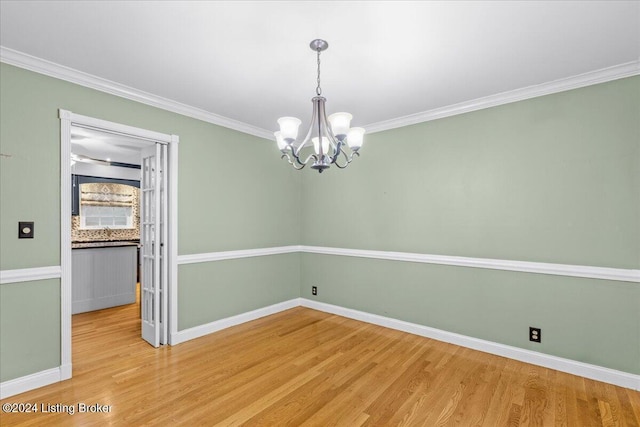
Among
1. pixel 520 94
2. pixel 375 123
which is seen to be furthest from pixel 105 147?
pixel 520 94

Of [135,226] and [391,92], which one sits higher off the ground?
[391,92]

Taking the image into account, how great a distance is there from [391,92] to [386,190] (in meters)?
1.26

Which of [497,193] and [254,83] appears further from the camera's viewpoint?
[497,193]

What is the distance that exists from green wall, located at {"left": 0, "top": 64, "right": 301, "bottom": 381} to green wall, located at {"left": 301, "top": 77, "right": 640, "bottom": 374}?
1.09 m

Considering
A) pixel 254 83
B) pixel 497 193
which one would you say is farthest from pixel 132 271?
pixel 497 193

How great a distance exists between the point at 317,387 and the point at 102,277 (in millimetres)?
3869

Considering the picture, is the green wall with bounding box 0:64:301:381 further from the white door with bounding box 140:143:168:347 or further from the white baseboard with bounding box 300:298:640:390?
the white baseboard with bounding box 300:298:640:390

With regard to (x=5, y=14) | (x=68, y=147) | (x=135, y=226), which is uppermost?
(x=5, y=14)

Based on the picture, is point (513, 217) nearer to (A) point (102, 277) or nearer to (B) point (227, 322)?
(B) point (227, 322)

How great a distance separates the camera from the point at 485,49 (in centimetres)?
229

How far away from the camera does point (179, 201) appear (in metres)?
3.45

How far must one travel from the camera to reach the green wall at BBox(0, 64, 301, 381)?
2418mm

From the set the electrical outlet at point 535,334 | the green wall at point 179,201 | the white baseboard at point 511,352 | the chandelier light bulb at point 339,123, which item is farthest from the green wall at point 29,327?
the electrical outlet at point 535,334

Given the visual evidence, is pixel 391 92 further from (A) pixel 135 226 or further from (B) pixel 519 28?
(A) pixel 135 226
